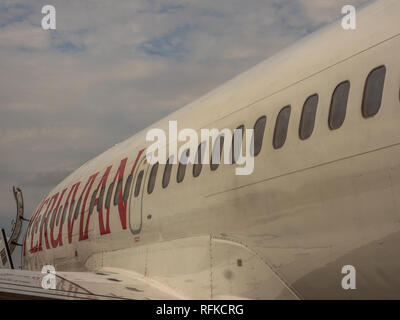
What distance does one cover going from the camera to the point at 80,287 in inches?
356

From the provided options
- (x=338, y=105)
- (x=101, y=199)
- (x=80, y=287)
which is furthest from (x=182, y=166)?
(x=101, y=199)

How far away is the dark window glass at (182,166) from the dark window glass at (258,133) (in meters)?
1.99

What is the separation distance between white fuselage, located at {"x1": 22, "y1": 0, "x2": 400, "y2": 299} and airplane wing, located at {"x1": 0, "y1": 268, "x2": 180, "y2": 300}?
0.23m

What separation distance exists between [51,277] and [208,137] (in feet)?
10.7

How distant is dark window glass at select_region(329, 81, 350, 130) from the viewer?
6363 millimetres

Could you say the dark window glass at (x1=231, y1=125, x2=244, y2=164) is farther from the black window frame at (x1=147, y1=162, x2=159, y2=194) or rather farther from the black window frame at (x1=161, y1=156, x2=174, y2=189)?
the black window frame at (x1=147, y1=162, x2=159, y2=194)

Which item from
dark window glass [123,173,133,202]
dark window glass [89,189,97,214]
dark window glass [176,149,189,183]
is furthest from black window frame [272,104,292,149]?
dark window glass [89,189,97,214]

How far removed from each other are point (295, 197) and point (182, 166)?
3.31 m

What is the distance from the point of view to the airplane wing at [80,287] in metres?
7.88

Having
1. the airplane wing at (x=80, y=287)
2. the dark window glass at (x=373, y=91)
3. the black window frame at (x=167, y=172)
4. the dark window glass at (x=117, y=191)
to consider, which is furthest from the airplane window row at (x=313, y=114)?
the dark window glass at (x=117, y=191)

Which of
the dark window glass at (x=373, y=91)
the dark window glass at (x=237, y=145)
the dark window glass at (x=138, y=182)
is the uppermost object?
the dark window glass at (x=138, y=182)

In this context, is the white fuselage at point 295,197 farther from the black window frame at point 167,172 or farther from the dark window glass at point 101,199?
the dark window glass at point 101,199
